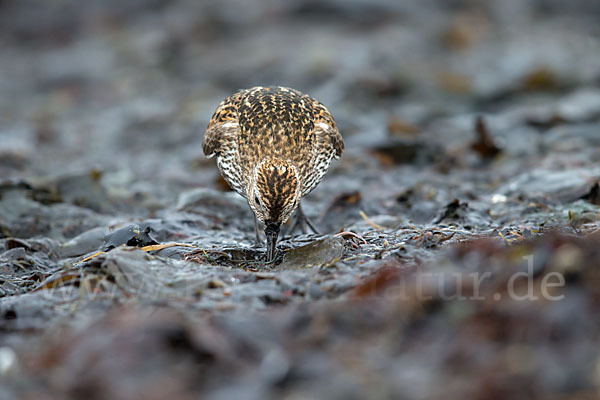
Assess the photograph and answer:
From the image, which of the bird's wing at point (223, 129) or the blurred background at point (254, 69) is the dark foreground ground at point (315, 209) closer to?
the blurred background at point (254, 69)

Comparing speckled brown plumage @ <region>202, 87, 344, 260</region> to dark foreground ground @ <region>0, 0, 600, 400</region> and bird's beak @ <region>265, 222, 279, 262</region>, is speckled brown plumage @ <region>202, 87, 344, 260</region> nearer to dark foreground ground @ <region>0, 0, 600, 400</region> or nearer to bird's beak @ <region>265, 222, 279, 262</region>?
bird's beak @ <region>265, 222, 279, 262</region>

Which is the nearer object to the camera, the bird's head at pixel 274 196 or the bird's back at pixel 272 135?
the bird's head at pixel 274 196

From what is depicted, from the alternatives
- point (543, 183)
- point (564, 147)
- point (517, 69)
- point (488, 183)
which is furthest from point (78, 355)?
point (517, 69)

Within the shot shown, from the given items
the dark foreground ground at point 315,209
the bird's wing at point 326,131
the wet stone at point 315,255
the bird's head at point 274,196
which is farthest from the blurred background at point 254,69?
the wet stone at point 315,255

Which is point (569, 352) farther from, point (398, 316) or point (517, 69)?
point (517, 69)

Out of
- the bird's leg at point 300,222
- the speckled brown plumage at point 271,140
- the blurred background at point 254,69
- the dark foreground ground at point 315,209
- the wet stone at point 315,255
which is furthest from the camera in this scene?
the blurred background at point 254,69

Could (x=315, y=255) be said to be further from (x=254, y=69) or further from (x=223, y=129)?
(x=254, y=69)
